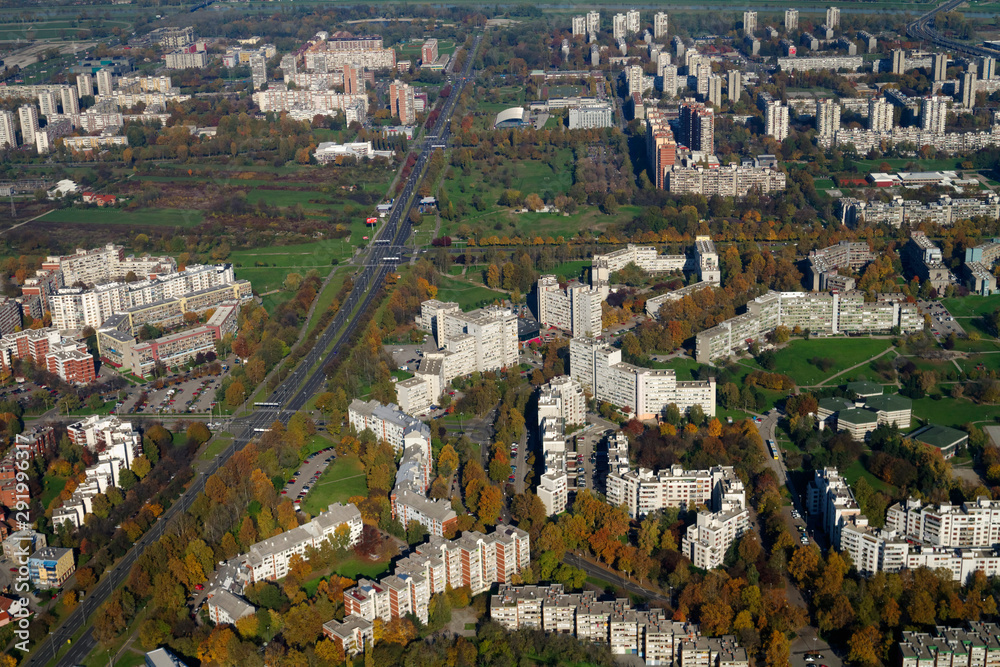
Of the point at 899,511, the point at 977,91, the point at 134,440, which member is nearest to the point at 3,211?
the point at 134,440

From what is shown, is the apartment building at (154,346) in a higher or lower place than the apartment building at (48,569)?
higher

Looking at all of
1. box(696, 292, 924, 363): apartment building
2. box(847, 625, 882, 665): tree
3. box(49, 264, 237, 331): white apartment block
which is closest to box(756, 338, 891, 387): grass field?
box(696, 292, 924, 363): apartment building

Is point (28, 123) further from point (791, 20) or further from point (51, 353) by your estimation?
point (791, 20)

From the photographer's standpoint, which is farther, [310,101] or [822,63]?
[822,63]

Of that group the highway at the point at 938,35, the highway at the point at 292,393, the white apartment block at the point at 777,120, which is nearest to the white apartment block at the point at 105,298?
the highway at the point at 292,393

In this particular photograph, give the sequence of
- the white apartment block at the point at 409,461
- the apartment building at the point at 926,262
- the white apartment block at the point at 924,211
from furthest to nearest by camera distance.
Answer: the white apartment block at the point at 924,211
the apartment building at the point at 926,262
the white apartment block at the point at 409,461

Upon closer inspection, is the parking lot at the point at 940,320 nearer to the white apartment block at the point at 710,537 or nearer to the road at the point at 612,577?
the white apartment block at the point at 710,537

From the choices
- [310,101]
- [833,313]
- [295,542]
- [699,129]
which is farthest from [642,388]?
[310,101]
